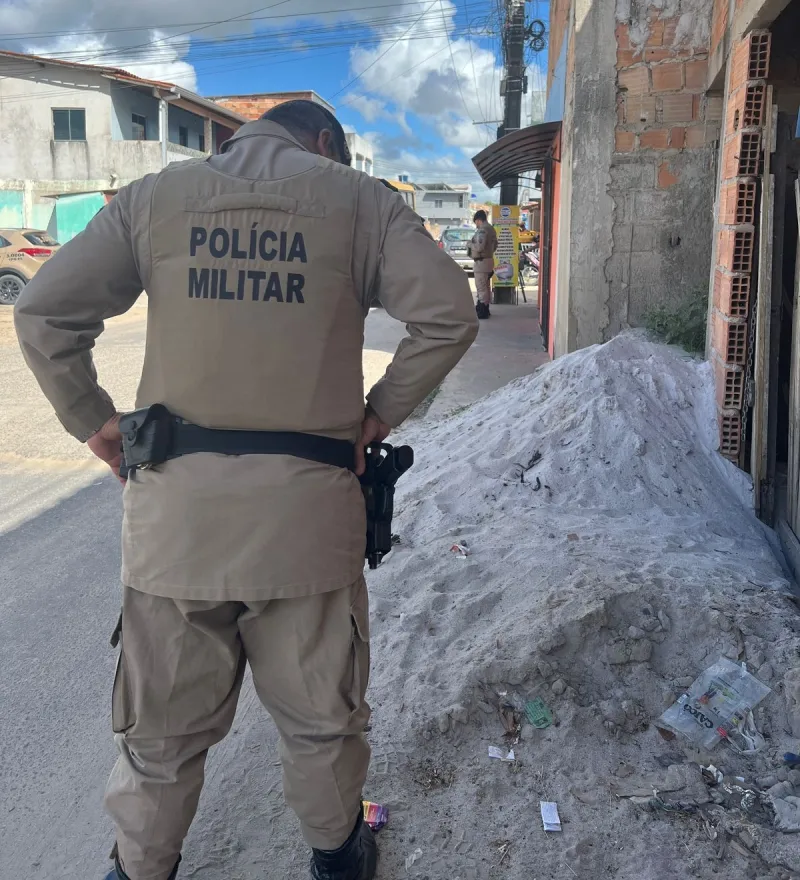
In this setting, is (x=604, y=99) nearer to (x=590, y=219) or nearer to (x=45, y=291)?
(x=590, y=219)

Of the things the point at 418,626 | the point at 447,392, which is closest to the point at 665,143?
the point at 447,392

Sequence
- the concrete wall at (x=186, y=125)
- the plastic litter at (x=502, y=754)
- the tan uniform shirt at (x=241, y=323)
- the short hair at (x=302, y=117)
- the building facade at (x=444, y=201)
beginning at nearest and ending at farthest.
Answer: the tan uniform shirt at (x=241, y=323)
the short hair at (x=302, y=117)
the plastic litter at (x=502, y=754)
the concrete wall at (x=186, y=125)
the building facade at (x=444, y=201)

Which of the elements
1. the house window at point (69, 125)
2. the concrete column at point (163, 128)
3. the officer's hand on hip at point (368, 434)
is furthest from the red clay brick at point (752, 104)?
the house window at point (69, 125)

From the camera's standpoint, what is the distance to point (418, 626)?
3277 millimetres

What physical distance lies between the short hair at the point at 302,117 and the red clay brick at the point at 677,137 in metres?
4.92

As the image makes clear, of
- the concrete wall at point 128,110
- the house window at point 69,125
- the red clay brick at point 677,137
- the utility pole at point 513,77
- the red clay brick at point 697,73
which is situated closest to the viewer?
the red clay brick at point 697,73

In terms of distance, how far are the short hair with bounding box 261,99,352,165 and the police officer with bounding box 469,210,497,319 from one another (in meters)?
11.9

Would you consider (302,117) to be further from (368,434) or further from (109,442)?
(109,442)

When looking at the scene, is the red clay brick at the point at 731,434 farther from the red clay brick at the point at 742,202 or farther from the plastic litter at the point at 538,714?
the plastic litter at the point at 538,714

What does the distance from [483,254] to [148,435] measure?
12611mm

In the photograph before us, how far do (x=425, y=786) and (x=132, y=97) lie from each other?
108 ft

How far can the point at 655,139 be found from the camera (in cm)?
641

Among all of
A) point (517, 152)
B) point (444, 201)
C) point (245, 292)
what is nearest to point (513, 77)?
point (517, 152)

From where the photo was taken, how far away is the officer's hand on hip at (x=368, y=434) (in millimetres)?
2150
